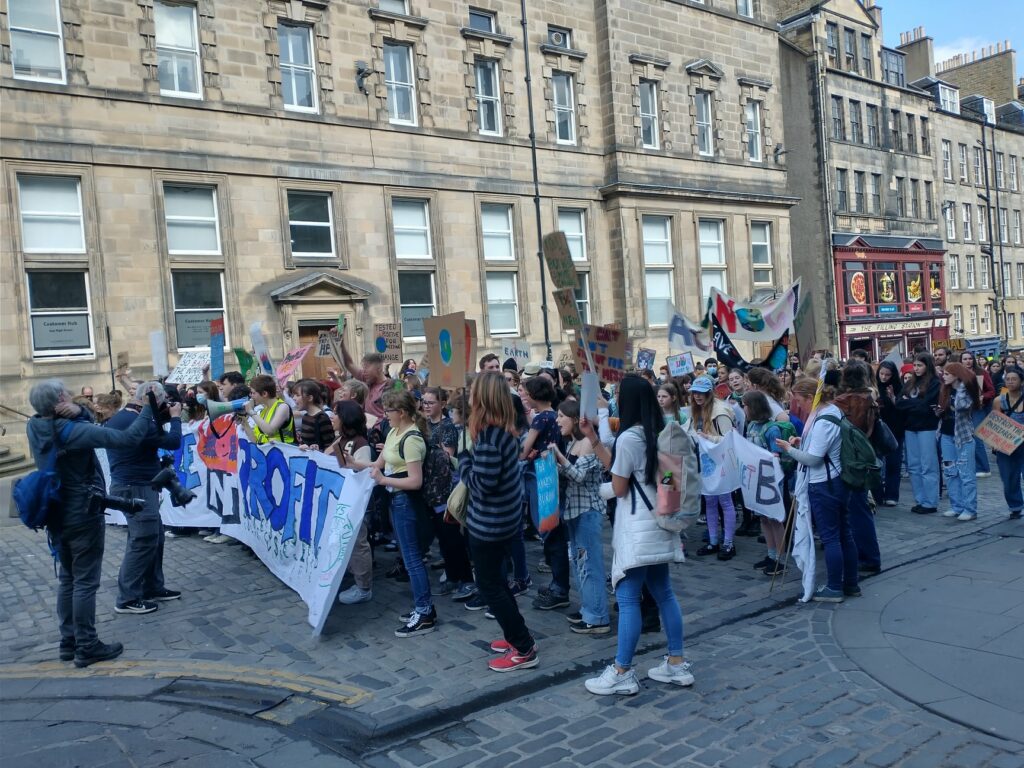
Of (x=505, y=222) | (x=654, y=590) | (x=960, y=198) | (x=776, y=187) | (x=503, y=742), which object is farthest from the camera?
(x=960, y=198)

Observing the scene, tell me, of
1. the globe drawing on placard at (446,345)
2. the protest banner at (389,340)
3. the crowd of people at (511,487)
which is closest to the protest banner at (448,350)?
the globe drawing on placard at (446,345)

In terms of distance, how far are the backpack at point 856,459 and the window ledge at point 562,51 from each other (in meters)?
20.2

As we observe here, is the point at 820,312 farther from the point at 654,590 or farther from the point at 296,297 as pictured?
the point at 654,590

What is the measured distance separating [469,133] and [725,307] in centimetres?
1280

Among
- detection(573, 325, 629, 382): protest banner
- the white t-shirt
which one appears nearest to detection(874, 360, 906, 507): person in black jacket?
the white t-shirt

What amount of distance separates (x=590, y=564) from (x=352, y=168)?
53.4 ft

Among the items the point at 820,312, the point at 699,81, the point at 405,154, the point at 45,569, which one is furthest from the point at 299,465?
the point at 820,312

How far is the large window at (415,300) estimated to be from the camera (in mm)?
21078

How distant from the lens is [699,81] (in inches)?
1080

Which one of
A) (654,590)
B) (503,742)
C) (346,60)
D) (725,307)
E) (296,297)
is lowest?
(503,742)

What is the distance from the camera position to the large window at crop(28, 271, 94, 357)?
1619cm

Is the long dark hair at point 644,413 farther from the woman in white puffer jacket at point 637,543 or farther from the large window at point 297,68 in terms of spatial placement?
the large window at point 297,68

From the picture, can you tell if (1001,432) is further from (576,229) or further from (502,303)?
(576,229)

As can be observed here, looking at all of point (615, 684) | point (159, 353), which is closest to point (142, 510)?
point (615, 684)
